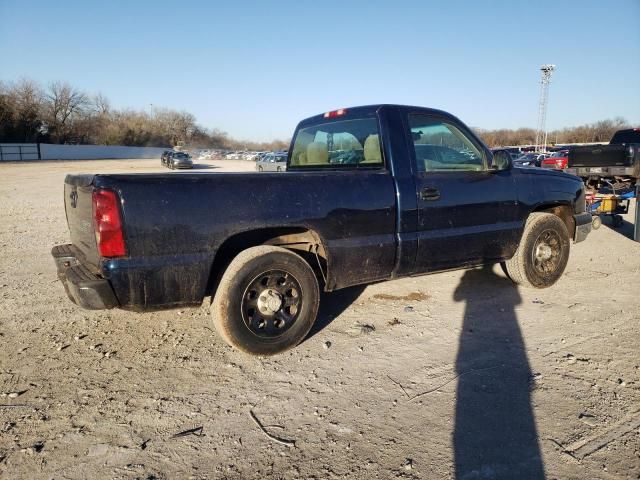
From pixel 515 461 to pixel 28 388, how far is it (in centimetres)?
304

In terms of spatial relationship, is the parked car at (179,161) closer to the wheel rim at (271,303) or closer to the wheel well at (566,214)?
the wheel well at (566,214)

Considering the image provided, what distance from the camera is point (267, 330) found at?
3.55 metres

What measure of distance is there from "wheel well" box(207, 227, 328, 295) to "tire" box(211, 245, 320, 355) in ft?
0.44

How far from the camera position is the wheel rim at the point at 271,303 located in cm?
348

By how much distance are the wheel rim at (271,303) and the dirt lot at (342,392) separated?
0.26m

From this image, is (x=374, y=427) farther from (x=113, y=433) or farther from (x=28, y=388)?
(x=28, y=388)

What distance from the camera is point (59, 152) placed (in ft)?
194

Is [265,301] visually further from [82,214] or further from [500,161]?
[500,161]

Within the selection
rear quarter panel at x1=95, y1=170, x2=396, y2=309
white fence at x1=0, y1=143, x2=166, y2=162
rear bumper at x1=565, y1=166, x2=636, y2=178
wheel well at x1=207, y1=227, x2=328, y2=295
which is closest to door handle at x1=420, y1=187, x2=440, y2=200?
rear quarter panel at x1=95, y1=170, x2=396, y2=309

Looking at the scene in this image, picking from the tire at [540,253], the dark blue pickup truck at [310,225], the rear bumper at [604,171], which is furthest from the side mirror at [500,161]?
the rear bumper at [604,171]

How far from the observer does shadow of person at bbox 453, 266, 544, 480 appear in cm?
230

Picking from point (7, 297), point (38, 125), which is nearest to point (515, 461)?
point (7, 297)

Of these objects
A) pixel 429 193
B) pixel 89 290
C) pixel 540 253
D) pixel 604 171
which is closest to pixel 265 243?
pixel 89 290

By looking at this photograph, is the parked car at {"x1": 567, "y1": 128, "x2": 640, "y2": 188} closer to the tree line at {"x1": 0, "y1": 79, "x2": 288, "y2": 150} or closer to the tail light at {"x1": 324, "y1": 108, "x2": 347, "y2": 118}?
the tail light at {"x1": 324, "y1": 108, "x2": 347, "y2": 118}
